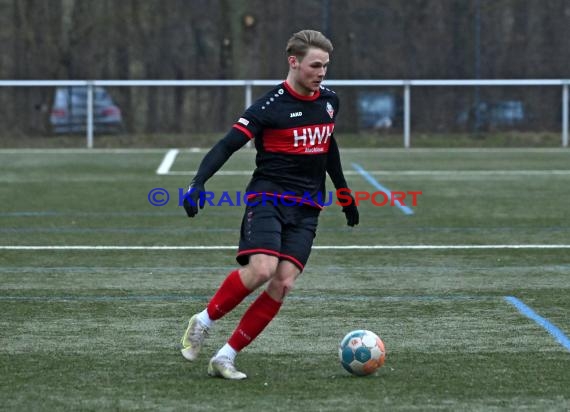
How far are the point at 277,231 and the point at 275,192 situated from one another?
0.24m

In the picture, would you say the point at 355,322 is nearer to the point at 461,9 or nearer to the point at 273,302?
the point at 273,302

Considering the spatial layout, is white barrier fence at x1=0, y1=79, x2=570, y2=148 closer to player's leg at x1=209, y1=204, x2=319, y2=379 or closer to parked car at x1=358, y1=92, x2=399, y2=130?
parked car at x1=358, y1=92, x2=399, y2=130

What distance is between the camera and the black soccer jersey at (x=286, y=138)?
6.79 meters

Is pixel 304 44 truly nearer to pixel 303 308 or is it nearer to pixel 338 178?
pixel 338 178

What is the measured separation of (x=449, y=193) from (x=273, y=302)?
11.0 meters

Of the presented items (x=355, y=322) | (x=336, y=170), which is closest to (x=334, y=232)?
(x=355, y=322)

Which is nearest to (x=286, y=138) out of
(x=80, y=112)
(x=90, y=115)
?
(x=90, y=115)

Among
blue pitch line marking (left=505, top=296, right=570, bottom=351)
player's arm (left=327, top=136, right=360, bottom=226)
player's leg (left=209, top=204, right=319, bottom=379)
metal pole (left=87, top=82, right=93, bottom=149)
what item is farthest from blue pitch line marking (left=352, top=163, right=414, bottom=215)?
player's leg (left=209, top=204, right=319, bottom=379)

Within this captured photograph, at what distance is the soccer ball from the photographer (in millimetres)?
6516

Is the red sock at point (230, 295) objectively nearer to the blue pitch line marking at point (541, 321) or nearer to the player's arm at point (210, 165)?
the player's arm at point (210, 165)

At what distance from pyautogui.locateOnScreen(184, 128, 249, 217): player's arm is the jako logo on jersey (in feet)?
0.92

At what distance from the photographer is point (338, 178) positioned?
7.32 metres

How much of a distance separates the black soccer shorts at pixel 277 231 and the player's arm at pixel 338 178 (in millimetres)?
435

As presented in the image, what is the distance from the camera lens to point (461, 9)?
32781 millimetres
